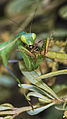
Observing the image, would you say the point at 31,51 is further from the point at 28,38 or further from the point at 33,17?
the point at 33,17

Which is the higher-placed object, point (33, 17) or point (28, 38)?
point (33, 17)

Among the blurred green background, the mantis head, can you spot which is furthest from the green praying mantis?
the blurred green background

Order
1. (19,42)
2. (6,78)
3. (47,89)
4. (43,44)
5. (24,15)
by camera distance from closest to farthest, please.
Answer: (47,89), (43,44), (19,42), (6,78), (24,15)

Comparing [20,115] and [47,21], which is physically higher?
[47,21]

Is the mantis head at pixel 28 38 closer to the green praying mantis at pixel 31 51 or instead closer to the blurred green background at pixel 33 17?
the green praying mantis at pixel 31 51

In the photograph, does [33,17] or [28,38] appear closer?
[28,38]

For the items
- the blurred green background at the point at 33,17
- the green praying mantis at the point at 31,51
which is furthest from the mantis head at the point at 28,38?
the blurred green background at the point at 33,17

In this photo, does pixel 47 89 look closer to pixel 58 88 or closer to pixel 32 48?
pixel 58 88


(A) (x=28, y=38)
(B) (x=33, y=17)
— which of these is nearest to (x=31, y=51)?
(A) (x=28, y=38)

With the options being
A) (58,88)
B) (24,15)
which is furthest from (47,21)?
(58,88)

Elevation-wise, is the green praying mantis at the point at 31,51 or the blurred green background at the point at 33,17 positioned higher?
the blurred green background at the point at 33,17

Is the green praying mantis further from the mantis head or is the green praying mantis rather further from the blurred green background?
the blurred green background
